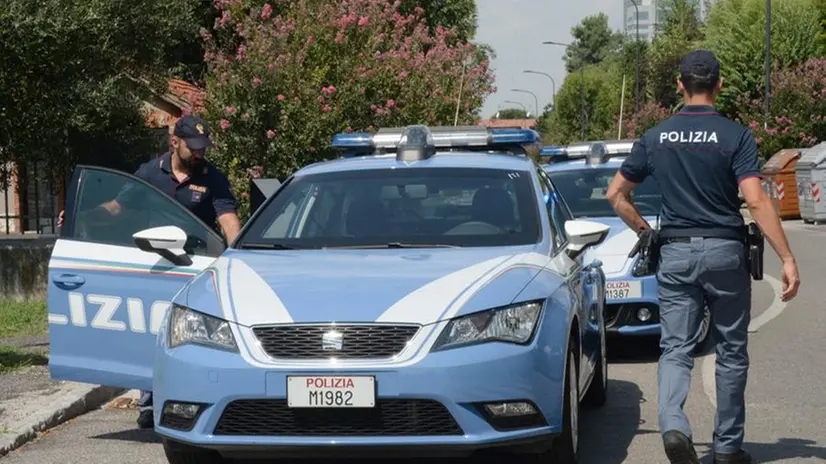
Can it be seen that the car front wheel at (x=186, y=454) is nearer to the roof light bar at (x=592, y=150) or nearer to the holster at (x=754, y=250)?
the holster at (x=754, y=250)

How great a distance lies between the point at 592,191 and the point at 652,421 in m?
4.78

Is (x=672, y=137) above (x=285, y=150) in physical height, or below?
above

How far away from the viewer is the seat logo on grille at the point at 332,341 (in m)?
5.99

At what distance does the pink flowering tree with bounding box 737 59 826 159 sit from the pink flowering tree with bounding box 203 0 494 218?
3011cm

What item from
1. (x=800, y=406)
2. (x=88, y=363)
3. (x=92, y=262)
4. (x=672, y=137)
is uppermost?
(x=672, y=137)

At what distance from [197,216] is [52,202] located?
80.5 ft

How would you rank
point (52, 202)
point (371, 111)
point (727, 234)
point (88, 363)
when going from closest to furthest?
point (727, 234), point (88, 363), point (371, 111), point (52, 202)

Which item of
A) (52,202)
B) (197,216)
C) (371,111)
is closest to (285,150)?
(371,111)

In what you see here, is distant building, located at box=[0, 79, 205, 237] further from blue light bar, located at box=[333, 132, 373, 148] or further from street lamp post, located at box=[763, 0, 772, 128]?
street lamp post, located at box=[763, 0, 772, 128]

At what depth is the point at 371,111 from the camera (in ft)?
64.5

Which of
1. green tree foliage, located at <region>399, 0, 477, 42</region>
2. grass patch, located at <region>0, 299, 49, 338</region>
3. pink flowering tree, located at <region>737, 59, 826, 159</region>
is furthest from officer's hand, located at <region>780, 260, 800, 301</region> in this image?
pink flowering tree, located at <region>737, 59, 826, 159</region>

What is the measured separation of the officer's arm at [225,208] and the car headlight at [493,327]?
2803 mm

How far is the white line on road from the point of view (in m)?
9.41

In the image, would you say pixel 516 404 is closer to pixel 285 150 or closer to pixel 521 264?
pixel 521 264
